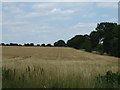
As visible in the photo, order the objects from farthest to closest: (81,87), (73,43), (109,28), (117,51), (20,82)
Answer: (73,43) → (109,28) → (117,51) → (20,82) → (81,87)

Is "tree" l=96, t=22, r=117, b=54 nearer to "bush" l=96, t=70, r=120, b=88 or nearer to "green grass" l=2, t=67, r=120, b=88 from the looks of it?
"bush" l=96, t=70, r=120, b=88

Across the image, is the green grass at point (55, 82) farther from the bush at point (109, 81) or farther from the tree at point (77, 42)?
the tree at point (77, 42)

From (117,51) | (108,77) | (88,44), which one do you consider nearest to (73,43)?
(88,44)

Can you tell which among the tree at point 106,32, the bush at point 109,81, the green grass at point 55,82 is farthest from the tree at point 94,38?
the green grass at point 55,82

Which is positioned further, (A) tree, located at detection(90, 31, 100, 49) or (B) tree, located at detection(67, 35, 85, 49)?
(B) tree, located at detection(67, 35, 85, 49)

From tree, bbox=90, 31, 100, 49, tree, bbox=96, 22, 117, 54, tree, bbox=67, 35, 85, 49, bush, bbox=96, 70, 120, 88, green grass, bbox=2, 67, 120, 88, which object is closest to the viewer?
green grass, bbox=2, 67, 120, 88

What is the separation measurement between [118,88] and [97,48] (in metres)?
99.0

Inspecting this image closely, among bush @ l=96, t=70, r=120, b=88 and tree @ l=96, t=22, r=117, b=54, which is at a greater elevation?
tree @ l=96, t=22, r=117, b=54

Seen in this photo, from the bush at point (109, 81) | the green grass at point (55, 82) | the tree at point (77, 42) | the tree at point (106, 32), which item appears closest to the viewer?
the green grass at point (55, 82)

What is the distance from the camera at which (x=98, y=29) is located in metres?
109

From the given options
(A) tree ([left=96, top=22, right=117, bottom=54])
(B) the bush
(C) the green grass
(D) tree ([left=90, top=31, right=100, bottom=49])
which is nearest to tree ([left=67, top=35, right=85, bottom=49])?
(D) tree ([left=90, top=31, right=100, bottom=49])

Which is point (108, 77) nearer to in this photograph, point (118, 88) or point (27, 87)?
point (118, 88)

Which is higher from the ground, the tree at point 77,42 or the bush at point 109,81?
the tree at point 77,42

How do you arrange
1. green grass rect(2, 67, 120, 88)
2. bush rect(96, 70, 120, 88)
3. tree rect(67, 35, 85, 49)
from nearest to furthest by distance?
green grass rect(2, 67, 120, 88)
bush rect(96, 70, 120, 88)
tree rect(67, 35, 85, 49)
